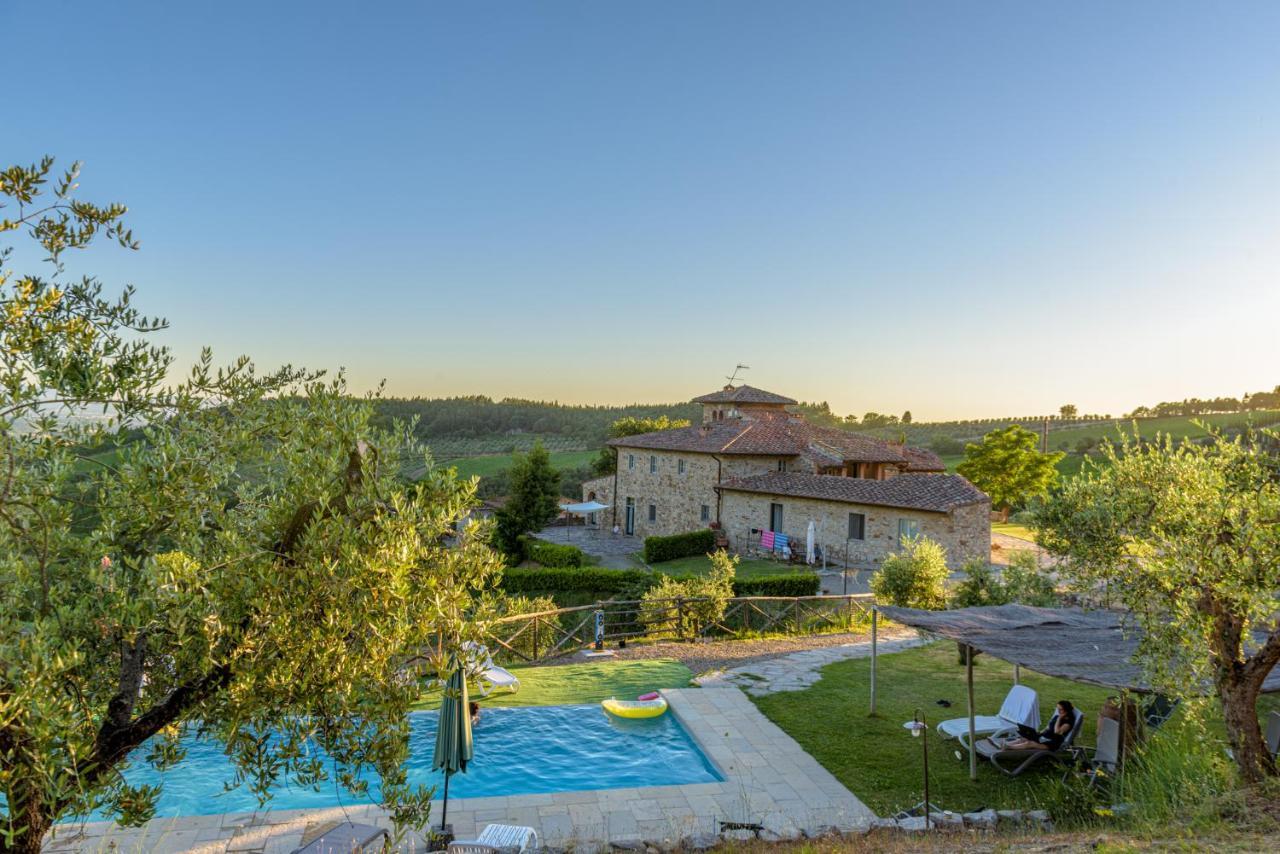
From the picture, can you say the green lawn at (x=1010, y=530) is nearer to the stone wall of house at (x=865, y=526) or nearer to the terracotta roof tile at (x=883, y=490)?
the stone wall of house at (x=865, y=526)

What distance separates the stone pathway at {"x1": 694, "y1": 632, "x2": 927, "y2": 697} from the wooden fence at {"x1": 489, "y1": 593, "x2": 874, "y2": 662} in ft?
6.09

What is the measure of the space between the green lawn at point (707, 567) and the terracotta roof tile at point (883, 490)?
3235 mm

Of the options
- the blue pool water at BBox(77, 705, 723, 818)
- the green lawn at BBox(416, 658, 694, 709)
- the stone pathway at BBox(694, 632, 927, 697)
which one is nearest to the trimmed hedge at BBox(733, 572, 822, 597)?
the stone pathway at BBox(694, 632, 927, 697)

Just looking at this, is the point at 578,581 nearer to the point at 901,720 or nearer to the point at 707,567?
the point at 707,567

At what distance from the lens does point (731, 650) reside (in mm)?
15438

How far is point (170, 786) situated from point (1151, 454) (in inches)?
564

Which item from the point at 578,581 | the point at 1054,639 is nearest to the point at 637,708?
the point at 1054,639

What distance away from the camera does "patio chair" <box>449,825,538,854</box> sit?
6.43 meters

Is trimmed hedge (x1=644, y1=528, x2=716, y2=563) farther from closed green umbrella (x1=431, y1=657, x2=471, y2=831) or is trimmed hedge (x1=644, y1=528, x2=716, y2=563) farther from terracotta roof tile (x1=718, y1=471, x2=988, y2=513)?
closed green umbrella (x1=431, y1=657, x2=471, y2=831)

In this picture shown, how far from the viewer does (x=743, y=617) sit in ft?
59.2

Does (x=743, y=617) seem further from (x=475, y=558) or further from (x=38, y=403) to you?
(x=38, y=403)

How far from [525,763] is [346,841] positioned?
4567 mm

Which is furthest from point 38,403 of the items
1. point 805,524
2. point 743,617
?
point 805,524

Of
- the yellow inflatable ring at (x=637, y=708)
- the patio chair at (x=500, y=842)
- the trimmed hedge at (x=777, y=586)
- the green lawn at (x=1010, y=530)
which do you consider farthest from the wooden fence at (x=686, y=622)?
the green lawn at (x=1010, y=530)
